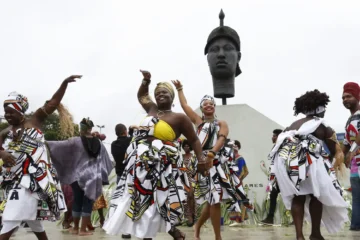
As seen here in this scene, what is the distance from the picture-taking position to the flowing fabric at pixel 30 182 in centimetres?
429

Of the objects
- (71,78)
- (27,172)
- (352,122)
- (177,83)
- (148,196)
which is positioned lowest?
(148,196)

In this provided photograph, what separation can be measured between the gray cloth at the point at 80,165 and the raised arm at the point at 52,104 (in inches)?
43.6

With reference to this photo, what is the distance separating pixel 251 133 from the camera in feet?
39.6

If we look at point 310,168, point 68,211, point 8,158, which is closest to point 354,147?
point 310,168

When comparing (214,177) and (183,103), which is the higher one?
(183,103)

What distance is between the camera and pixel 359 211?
745 cm

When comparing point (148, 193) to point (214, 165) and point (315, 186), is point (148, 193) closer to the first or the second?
point (214, 165)

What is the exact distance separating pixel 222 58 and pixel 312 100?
816 centimetres

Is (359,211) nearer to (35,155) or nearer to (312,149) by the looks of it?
(312,149)

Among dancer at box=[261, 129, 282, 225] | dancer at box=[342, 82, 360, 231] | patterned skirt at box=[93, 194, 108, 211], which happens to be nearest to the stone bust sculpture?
dancer at box=[261, 129, 282, 225]

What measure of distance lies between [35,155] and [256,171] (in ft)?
24.8

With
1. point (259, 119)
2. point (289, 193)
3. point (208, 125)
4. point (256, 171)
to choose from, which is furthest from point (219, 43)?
point (289, 193)

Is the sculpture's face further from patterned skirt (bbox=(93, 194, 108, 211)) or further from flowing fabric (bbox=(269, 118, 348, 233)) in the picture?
flowing fabric (bbox=(269, 118, 348, 233))

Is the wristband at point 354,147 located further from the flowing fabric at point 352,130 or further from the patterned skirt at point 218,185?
the patterned skirt at point 218,185
